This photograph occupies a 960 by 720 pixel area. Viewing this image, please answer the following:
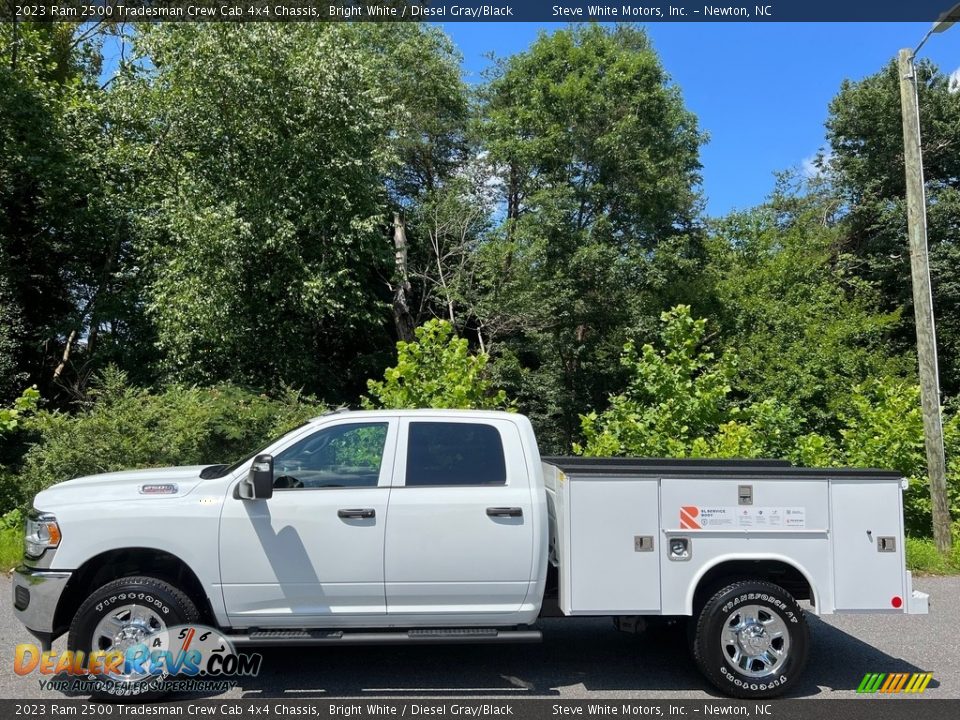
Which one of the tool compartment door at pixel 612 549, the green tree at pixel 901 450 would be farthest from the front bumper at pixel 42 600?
the green tree at pixel 901 450

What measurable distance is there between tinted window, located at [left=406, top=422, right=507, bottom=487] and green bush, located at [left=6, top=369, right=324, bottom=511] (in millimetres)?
6447

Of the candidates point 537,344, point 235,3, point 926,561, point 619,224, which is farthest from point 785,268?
point 235,3

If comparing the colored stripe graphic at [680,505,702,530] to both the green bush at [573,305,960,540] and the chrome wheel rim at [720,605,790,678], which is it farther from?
the green bush at [573,305,960,540]

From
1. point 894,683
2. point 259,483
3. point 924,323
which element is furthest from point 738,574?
point 924,323

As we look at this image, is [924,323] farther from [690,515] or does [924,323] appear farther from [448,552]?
[448,552]

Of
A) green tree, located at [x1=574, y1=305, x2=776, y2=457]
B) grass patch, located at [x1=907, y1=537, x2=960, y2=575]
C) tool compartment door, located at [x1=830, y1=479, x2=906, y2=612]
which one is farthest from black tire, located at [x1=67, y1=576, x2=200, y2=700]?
grass patch, located at [x1=907, y1=537, x2=960, y2=575]

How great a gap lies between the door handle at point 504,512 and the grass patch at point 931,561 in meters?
6.92

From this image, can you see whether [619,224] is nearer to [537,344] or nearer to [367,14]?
[537,344]

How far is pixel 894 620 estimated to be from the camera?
773 cm

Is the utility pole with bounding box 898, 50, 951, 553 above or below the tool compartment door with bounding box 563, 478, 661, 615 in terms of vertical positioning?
above

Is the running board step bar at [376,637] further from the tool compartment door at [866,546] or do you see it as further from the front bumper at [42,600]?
the tool compartment door at [866,546]

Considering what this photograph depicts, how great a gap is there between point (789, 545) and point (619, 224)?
16.0m

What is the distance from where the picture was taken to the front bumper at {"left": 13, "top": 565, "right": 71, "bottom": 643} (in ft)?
17.6

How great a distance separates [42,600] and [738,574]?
4.80 meters
